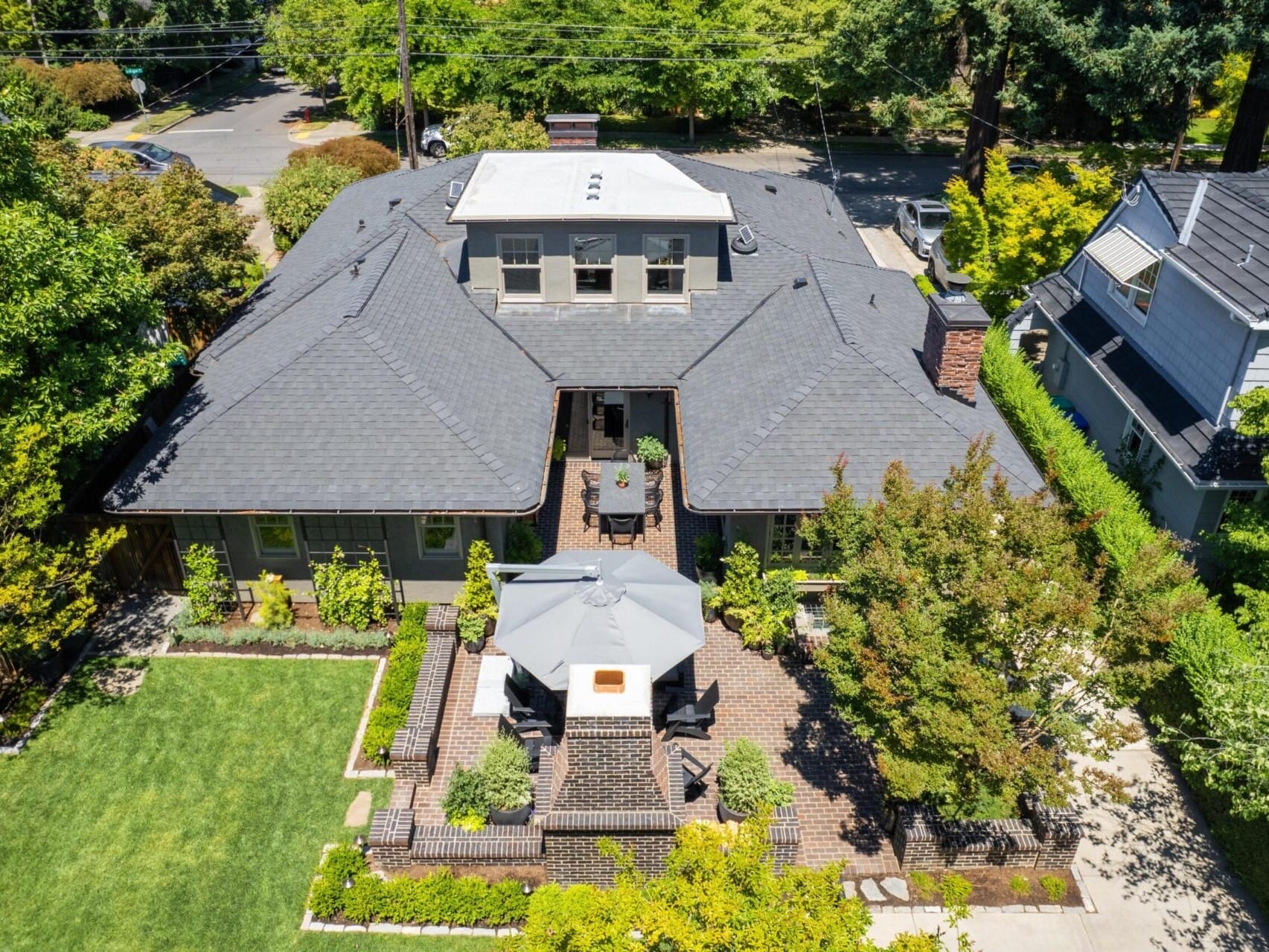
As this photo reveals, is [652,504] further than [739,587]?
Yes

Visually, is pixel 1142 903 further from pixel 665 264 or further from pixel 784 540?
pixel 665 264

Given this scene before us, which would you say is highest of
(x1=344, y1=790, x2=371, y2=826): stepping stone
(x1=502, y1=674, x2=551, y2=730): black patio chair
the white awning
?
the white awning

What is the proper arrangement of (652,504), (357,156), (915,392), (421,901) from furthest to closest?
(357,156) → (652,504) → (915,392) → (421,901)

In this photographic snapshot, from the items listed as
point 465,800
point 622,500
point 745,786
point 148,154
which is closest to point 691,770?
point 745,786

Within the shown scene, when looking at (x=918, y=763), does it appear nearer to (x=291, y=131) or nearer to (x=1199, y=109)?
(x=1199, y=109)

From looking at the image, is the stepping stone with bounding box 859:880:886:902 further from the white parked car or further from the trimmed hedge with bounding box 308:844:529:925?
the white parked car

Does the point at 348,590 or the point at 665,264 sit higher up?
the point at 665,264

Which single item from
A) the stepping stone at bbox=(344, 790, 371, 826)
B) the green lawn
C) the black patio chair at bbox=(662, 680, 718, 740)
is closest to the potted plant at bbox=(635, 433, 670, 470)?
the black patio chair at bbox=(662, 680, 718, 740)
